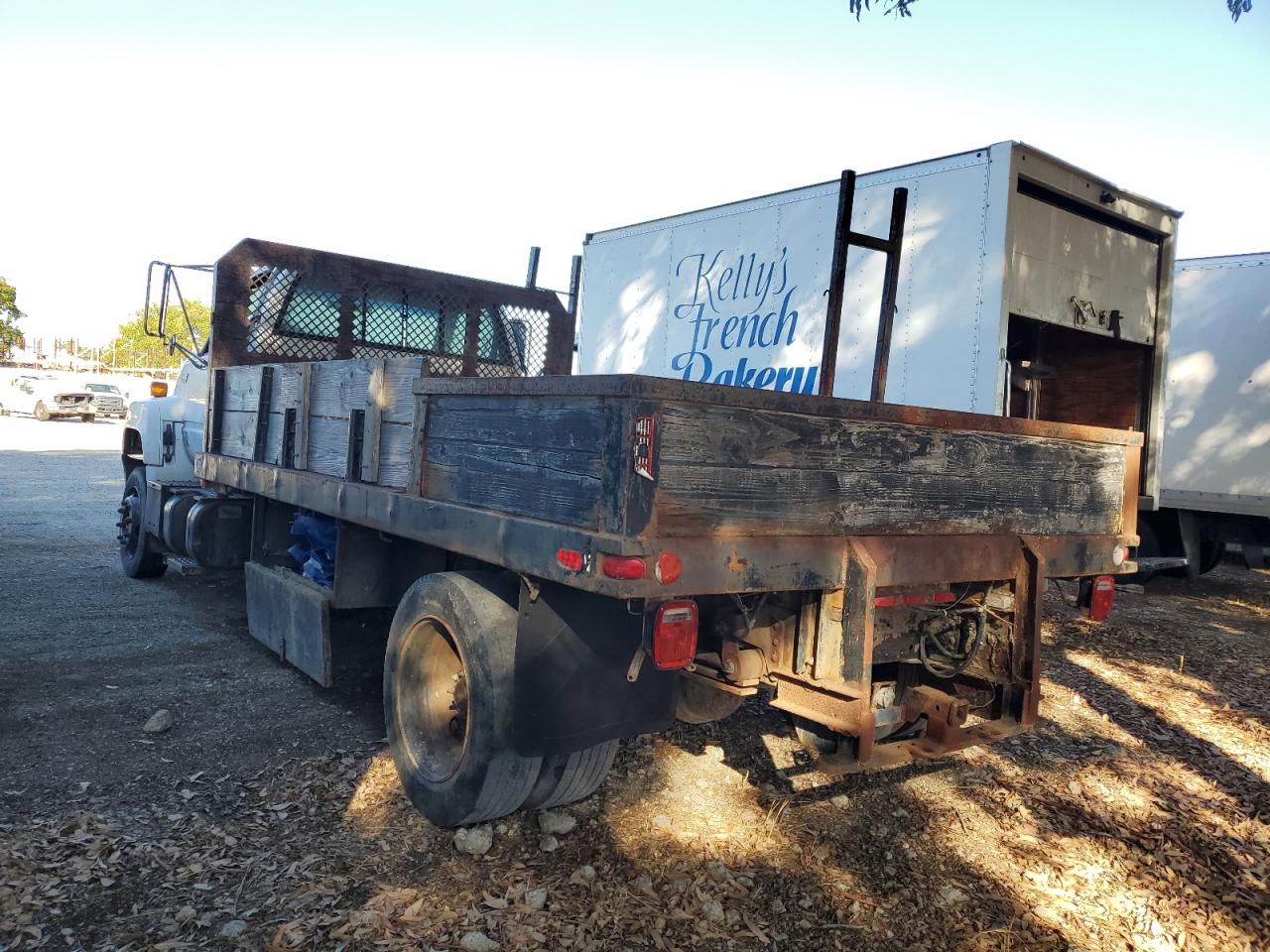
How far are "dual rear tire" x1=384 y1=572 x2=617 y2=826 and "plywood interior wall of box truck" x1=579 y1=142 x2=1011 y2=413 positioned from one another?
399 centimetres

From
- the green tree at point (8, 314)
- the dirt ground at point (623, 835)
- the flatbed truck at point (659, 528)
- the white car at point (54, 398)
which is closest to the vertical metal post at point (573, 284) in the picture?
the flatbed truck at point (659, 528)

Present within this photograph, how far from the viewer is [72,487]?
43.7ft

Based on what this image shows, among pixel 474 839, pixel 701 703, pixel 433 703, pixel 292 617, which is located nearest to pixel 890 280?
pixel 701 703

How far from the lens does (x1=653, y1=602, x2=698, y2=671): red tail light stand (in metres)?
2.65

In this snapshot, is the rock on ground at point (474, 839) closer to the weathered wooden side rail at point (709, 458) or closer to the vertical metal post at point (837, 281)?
the weathered wooden side rail at point (709, 458)

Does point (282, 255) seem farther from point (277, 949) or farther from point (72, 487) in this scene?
point (72, 487)

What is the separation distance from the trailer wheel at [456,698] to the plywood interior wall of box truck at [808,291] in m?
4.04

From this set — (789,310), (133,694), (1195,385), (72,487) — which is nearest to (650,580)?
(133,694)

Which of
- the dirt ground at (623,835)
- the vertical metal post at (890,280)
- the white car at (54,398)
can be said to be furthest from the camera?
the white car at (54,398)

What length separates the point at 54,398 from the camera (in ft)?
97.9

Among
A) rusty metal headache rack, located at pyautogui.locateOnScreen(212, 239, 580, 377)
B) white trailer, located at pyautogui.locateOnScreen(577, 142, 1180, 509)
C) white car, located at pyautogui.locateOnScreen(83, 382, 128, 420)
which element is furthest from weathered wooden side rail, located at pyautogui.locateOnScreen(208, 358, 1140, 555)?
white car, located at pyautogui.locateOnScreen(83, 382, 128, 420)

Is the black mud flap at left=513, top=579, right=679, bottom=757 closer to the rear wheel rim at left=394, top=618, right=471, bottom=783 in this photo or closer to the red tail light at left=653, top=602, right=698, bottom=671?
the red tail light at left=653, top=602, right=698, bottom=671

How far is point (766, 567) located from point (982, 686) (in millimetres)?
1304

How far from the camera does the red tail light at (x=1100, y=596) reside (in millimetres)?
3912
